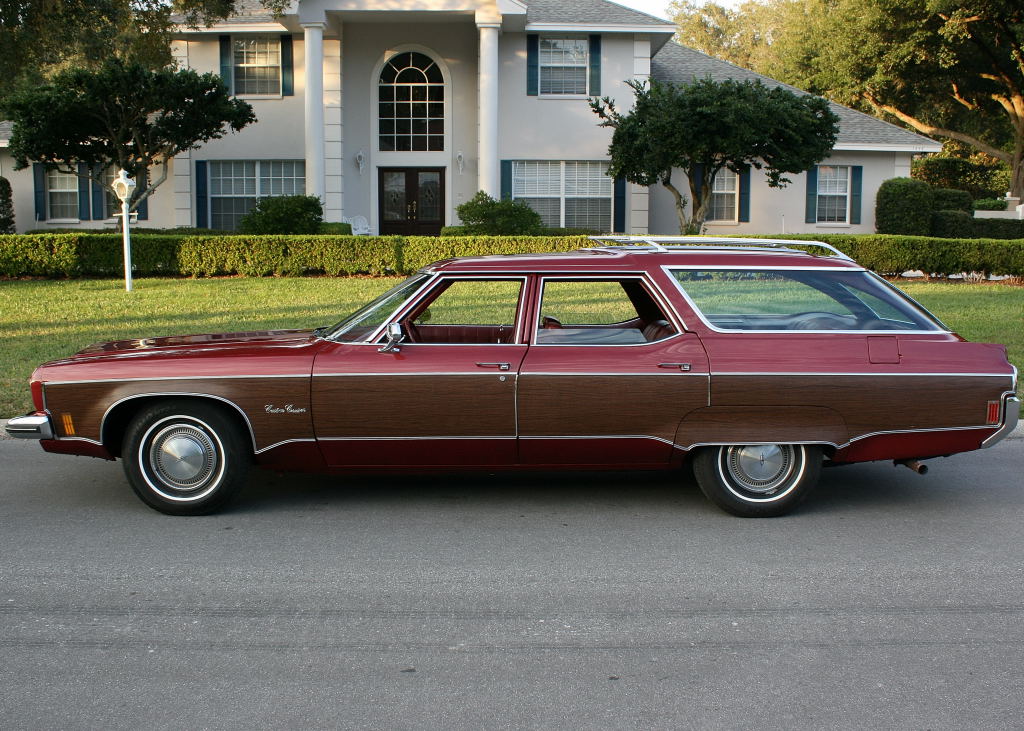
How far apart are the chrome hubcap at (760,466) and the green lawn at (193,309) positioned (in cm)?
651

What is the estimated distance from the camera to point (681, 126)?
22.4 metres

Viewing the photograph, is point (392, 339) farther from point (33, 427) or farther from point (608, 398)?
point (33, 427)

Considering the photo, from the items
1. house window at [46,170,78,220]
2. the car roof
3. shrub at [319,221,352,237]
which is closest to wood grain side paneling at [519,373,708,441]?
the car roof

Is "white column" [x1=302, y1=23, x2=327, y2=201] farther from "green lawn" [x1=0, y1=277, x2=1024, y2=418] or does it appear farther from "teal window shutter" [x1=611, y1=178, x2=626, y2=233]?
"teal window shutter" [x1=611, y1=178, x2=626, y2=233]

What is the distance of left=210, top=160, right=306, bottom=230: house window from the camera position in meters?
27.7

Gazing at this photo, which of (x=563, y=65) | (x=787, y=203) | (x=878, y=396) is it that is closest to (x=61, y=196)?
(x=563, y=65)

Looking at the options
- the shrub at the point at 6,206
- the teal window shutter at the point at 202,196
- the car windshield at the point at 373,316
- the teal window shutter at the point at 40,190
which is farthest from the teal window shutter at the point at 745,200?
the car windshield at the point at 373,316

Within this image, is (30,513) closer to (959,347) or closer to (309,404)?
(309,404)

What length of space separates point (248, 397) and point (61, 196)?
25.1 metres

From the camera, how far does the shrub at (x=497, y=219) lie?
76.0 feet

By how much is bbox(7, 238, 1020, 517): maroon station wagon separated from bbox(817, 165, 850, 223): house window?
78.5 ft

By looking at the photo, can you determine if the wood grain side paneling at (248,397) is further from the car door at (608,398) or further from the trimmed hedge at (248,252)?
the trimmed hedge at (248,252)

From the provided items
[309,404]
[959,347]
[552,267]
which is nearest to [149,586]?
[309,404]

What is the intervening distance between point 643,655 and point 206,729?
5.63 ft
